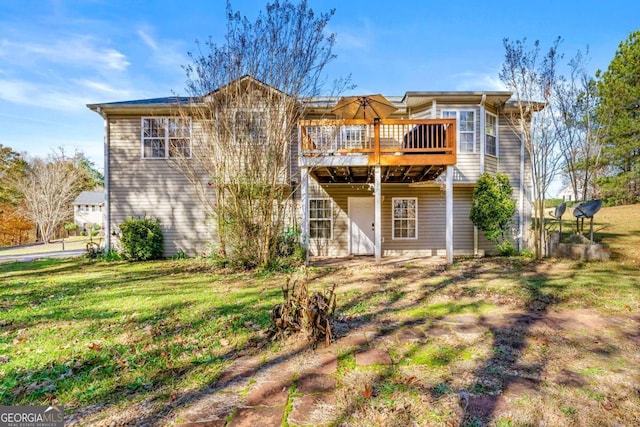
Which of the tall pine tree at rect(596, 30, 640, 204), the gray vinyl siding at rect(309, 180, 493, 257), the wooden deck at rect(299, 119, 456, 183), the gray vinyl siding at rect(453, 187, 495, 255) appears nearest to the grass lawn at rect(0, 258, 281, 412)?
the wooden deck at rect(299, 119, 456, 183)

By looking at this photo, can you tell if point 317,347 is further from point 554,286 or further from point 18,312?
point 554,286

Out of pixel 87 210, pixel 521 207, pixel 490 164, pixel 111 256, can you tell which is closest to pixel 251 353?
pixel 111 256

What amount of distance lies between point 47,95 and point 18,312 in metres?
17.3

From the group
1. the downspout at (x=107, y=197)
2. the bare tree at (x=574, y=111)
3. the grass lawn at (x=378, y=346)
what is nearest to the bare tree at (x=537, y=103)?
the bare tree at (x=574, y=111)

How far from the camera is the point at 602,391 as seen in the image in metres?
2.51

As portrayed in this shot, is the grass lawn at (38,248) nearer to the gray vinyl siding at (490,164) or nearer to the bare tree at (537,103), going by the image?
the gray vinyl siding at (490,164)

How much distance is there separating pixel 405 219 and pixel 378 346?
847 centimetres

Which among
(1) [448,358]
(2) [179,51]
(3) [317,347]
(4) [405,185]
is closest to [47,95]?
(2) [179,51]

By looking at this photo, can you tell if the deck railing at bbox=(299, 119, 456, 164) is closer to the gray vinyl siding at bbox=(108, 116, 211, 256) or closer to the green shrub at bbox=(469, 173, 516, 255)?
the green shrub at bbox=(469, 173, 516, 255)

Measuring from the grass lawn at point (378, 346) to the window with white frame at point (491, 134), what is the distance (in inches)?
207

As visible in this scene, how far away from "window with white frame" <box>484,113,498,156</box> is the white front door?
14.8 feet

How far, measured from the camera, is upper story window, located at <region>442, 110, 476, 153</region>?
10.4m

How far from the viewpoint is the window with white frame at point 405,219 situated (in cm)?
1134

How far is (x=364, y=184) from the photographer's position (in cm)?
1087
